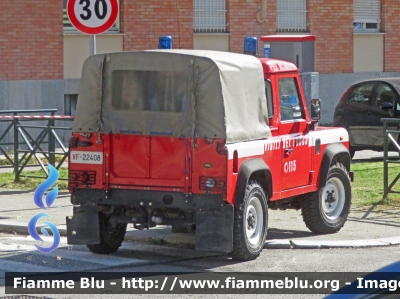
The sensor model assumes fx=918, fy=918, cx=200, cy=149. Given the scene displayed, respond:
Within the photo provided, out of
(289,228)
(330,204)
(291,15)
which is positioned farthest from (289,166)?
(291,15)

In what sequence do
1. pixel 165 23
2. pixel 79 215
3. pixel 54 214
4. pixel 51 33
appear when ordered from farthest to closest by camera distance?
pixel 165 23 < pixel 51 33 < pixel 54 214 < pixel 79 215

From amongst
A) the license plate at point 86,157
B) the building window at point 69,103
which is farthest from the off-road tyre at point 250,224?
the building window at point 69,103

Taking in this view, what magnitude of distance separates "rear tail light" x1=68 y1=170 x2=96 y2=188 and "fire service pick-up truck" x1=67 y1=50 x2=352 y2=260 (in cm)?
1

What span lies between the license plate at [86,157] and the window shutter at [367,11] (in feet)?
60.2

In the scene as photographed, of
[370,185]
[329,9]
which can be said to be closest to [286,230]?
[370,185]

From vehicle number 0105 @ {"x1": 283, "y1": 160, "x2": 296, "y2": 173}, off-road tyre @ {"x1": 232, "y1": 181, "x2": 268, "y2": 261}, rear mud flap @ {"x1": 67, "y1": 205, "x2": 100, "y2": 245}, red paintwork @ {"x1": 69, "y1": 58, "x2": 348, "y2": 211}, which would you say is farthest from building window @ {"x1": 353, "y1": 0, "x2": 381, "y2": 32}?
rear mud flap @ {"x1": 67, "y1": 205, "x2": 100, "y2": 245}

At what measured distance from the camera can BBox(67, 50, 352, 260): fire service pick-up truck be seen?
29.1 feet

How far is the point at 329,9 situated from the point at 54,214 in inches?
607

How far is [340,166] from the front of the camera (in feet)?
36.8

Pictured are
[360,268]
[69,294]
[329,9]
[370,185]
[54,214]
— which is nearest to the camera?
[69,294]

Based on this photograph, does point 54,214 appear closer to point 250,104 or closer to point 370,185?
point 250,104

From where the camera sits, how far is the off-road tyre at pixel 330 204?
10789mm

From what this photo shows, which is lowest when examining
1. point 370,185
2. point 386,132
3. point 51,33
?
point 370,185

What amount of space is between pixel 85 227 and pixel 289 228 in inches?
117
